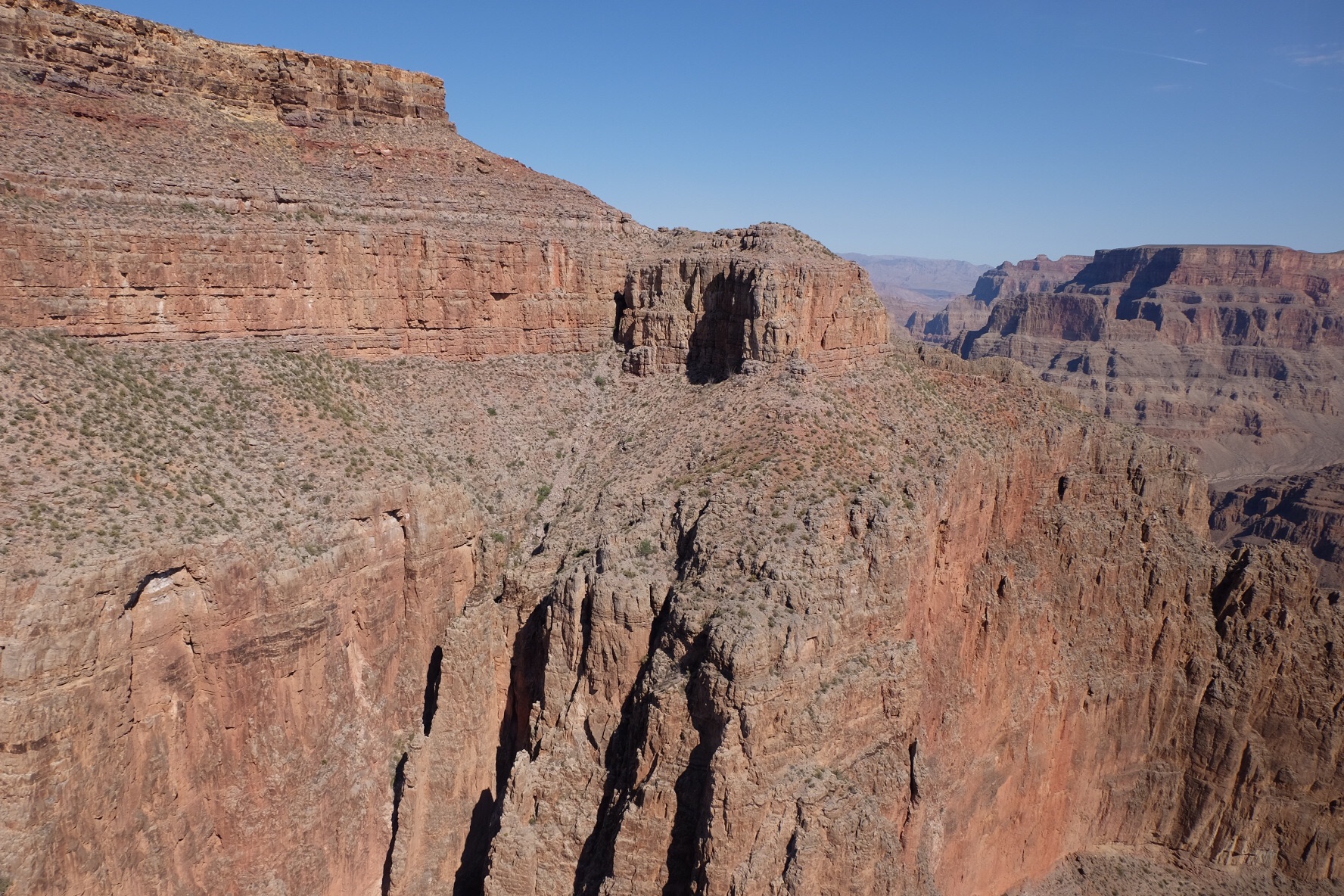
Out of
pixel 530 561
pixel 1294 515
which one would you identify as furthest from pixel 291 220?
pixel 1294 515

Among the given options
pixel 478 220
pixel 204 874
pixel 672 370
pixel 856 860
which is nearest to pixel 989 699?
pixel 856 860

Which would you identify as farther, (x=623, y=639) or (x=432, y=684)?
(x=432, y=684)

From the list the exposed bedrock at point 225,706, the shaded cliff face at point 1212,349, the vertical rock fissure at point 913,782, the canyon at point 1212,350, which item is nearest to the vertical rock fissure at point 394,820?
the exposed bedrock at point 225,706

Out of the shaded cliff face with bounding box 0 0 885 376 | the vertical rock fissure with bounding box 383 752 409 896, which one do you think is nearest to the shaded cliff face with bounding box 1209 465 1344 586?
the shaded cliff face with bounding box 0 0 885 376

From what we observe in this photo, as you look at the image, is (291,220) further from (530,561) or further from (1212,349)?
(1212,349)

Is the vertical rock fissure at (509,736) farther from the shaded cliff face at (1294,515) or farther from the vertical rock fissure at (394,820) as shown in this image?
the shaded cliff face at (1294,515)

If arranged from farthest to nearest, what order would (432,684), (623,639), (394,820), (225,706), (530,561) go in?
(432,684)
(530,561)
(394,820)
(623,639)
(225,706)
